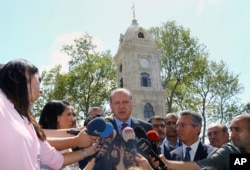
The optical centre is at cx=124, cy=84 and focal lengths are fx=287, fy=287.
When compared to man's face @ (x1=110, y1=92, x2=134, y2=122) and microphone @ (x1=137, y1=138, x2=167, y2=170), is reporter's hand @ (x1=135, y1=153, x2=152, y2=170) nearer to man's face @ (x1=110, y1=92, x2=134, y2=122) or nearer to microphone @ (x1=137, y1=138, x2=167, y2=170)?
microphone @ (x1=137, y1=138, x2=167, y2=170)

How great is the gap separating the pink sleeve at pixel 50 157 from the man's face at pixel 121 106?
1790mm

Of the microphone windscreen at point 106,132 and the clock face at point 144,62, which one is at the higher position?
the clock face at point 144,62

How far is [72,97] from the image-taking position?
89.8 feet

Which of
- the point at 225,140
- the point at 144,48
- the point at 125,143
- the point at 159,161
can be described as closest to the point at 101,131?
the point at 125,143

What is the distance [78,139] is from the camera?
9.35 feet

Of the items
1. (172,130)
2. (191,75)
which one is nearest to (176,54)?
(191,75)

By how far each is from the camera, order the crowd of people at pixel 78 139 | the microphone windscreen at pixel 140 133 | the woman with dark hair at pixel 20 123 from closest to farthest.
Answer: the woman with dark hair at pixel 20 123, the crowd of people at pixel 78 139, the microphone windscreen at pixel 140 133

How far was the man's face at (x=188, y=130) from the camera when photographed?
462 cm

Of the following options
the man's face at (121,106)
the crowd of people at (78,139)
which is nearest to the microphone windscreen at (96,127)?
the crowd of people at (78,139)

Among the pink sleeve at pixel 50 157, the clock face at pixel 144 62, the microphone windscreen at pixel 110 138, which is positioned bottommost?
the pink sleeve at pixel 50 157

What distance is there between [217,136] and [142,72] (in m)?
25.6

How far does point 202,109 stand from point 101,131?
28444 millimetres

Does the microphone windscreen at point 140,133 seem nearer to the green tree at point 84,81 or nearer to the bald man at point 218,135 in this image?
the bald man at point 218,135

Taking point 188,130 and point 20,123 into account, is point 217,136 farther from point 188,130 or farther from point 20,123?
point 20,123
